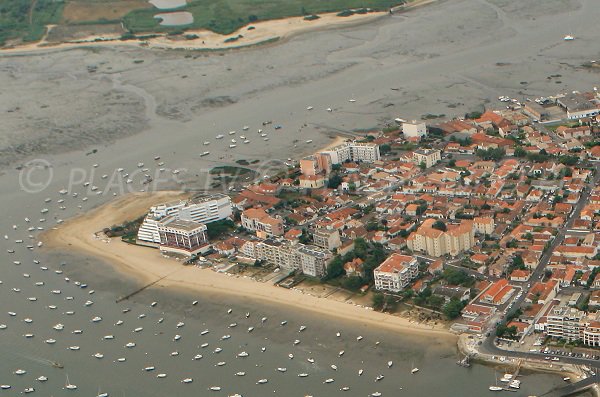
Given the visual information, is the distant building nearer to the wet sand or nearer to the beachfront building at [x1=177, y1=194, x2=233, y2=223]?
the wet sand

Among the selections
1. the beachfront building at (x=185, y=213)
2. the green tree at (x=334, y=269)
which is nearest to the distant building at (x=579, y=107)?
the beachfront building at (x=185, y=213)

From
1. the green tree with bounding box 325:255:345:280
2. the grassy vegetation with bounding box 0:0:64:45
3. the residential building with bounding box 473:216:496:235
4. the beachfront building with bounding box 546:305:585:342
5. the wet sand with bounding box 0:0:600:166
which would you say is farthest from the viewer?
the grassy vegetation with bounding box 0:0:64:45

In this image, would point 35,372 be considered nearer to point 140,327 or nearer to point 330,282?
point 140,327

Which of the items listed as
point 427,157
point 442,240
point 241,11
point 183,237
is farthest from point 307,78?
point 442,240

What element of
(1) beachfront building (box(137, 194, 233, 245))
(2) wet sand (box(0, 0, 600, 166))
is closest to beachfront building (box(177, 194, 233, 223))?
(1) beachfront building (box(137, 194, 233, 245))

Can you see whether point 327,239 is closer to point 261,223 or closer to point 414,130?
point 261,223
